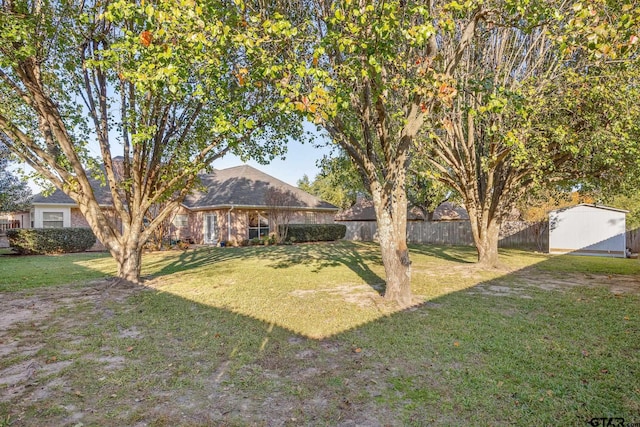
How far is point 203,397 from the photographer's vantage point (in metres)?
3.19

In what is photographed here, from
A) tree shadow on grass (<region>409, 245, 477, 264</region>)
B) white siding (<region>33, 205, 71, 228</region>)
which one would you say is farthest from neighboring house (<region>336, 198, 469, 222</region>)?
white siding (<region>33, 205, 71, 228</region>)

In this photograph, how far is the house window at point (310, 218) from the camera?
24.4 metres

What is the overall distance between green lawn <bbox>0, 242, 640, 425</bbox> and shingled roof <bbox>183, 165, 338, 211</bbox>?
41.2 feet

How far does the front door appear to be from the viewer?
20.8 meters

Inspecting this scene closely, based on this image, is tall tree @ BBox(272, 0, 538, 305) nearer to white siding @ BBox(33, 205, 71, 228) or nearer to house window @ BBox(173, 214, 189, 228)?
house window @ BBox(173, 214, 189, 228)

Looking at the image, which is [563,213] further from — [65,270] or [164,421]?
[65,270]

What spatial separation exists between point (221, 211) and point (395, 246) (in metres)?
15.8

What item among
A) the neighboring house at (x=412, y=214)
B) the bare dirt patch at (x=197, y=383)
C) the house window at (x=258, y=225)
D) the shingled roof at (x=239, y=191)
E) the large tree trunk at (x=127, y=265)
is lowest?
the bare dirt patch at (x=197, y=383)

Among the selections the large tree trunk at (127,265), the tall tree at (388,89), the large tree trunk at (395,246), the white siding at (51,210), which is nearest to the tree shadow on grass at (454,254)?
the large tree trunk at (395,246)

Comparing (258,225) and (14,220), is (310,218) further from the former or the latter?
(14,220)

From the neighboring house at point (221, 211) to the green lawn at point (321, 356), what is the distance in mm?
11949

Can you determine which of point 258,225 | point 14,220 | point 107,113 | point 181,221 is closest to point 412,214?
point 258,225

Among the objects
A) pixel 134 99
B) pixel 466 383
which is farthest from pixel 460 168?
pixel 134 99

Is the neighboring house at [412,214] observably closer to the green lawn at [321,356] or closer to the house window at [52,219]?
the house window at [52,219]
